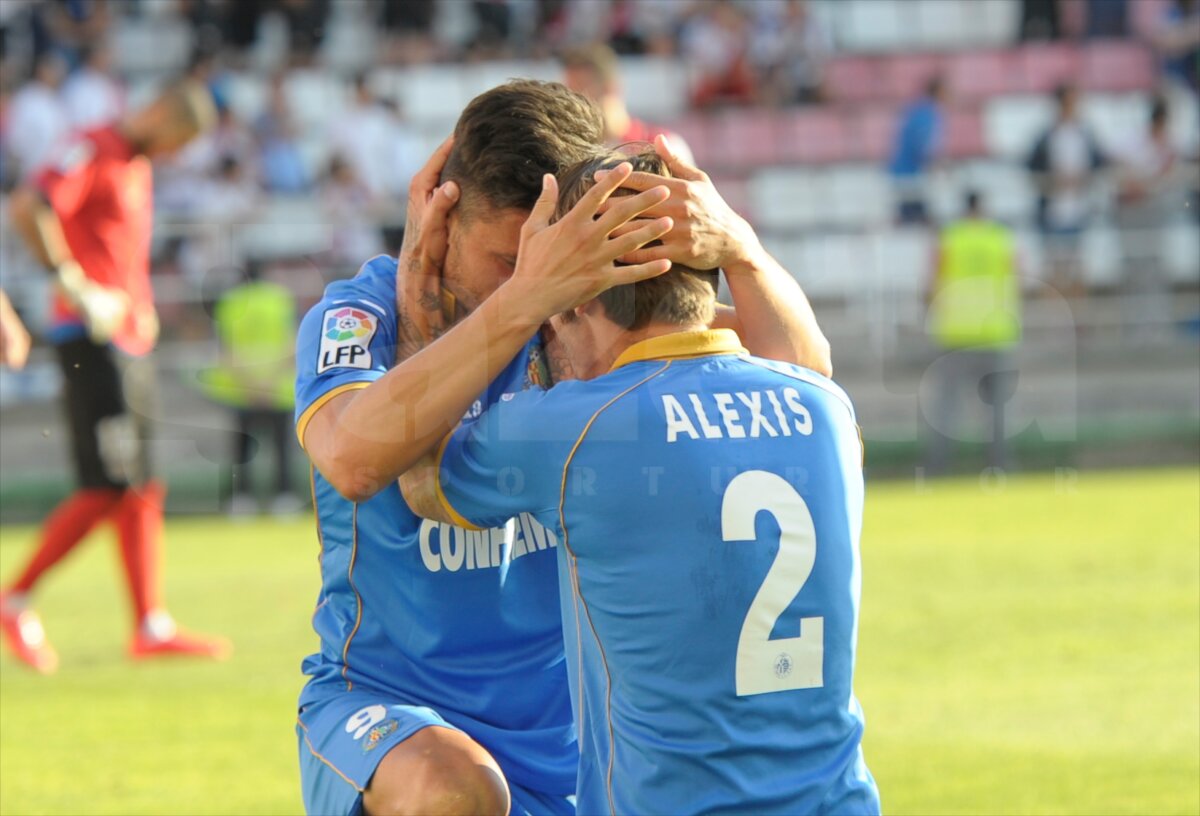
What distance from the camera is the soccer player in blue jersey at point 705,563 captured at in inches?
115

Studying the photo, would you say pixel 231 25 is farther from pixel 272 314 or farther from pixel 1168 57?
pixel 1168 57

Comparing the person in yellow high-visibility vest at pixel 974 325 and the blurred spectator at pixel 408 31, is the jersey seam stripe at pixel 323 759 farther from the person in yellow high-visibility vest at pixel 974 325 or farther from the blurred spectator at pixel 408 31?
the blurred spectator at pixel 408 31

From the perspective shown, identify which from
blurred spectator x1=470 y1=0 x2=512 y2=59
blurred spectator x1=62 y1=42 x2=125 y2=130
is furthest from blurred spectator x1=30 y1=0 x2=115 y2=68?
blurred spectator x1=470 y1=0 x2=512 y2=59

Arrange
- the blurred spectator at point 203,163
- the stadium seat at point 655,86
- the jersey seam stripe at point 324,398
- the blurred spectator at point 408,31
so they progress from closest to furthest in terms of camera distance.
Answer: the jersey seam stripe at point 324,398 < the blurred spectator at point 203,163 < the blurred spectator at point 408,31 < the stadium seat at point 655,86

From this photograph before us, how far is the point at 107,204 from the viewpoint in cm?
909

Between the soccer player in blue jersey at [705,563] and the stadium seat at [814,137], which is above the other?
the soccer player in blue jersey at [705,563]

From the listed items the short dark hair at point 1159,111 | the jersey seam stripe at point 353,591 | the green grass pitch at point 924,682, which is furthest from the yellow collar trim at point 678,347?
the short dark hair at point 1159,111

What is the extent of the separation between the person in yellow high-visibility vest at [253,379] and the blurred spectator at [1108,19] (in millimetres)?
11569

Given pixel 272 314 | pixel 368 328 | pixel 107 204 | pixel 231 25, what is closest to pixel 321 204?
pixel 272 314

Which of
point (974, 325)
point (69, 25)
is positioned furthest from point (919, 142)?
point (69, 25)

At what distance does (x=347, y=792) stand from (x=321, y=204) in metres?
15.4

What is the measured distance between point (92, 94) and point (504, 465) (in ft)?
54.9

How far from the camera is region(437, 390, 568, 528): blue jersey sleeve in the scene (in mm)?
2996

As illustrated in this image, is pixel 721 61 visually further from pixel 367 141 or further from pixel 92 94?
pixel 92 94
